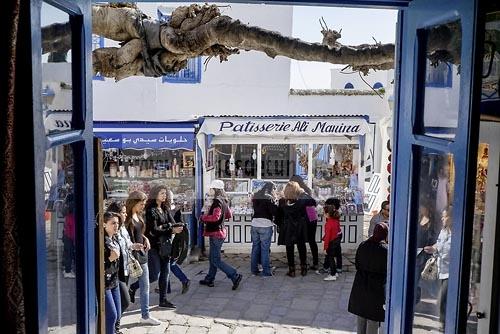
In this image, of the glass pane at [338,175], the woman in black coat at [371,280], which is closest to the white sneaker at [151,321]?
the woman in black coat at [371,280]

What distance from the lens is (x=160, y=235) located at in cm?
738

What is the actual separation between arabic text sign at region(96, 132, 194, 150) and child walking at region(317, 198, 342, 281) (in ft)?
9.45

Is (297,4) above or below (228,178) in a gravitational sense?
above

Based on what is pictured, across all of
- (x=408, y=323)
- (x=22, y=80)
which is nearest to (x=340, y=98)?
(x=408, y=323)

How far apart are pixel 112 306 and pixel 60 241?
155 inches

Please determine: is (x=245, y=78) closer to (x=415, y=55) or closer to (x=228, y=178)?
(x=228, y=178)

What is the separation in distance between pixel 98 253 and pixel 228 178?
25.6 ft

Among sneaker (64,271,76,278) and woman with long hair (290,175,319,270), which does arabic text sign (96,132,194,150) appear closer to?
woman with long hair (290,175,319,270)

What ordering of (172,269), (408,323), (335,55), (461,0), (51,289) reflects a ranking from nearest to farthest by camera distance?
(461,0) → (51,289) → (408,323) → (335,55) → (172,269)

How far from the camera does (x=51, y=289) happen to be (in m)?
2.12

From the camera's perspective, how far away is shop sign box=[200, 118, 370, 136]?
426 inches

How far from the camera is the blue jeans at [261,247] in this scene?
368 inches

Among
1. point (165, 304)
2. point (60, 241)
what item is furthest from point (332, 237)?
point (60, 241)

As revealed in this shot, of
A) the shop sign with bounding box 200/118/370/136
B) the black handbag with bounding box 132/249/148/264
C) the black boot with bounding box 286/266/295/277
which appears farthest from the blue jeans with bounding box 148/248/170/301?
the shop sign with bounding box 200/118/370/136
